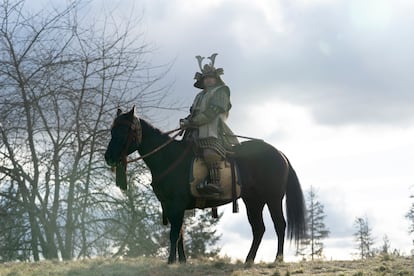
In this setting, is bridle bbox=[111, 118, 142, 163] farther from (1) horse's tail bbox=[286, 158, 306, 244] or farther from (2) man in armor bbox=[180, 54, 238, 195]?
(1) horse's tail bbox=[286, 158, 306, 244]

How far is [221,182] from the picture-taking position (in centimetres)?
1186

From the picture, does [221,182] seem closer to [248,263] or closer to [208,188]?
[208,188]

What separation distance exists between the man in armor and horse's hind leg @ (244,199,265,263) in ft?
3.95

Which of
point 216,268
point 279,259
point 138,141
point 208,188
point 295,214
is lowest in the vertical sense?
point 216,268

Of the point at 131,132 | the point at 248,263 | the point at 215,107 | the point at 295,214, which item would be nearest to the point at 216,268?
Answer: the point at 248,263

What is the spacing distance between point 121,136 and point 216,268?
2.59m

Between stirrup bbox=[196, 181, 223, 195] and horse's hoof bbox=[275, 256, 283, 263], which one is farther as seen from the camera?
horse's hoof bbox=[275, 256, 283, 263]

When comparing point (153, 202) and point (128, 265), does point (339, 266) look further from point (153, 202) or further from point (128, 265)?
point (153, 202)

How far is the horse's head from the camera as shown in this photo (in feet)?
37.2

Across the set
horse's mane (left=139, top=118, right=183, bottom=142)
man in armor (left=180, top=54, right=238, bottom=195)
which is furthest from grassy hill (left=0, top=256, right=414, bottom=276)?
horse's mane (left=139, top=118, right=183, bottom=142)

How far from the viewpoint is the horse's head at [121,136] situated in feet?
37.2

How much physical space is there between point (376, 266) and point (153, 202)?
6555 mm

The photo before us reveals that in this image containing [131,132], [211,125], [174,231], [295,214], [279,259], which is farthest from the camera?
[295,214]

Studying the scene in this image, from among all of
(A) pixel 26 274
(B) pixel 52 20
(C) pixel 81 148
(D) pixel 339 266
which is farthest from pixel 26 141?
(D) pixel 339 266
